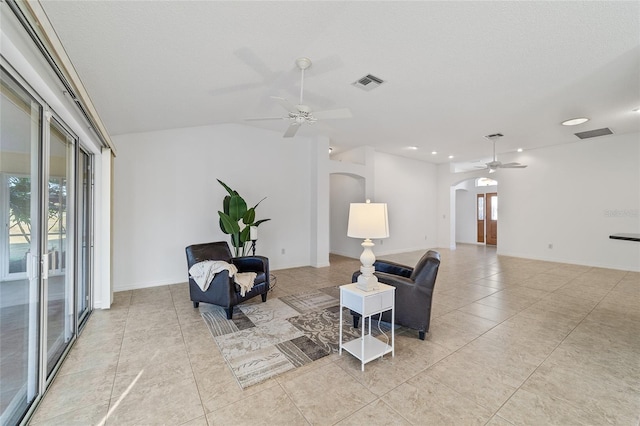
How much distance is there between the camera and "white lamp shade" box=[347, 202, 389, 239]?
96.0 inches

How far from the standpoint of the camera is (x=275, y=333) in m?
2.96

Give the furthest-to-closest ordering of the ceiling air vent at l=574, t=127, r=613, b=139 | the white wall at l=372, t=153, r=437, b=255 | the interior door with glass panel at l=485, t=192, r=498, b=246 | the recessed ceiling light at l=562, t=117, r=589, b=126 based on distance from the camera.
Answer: the interior door with glass panel at l=485, t=192, r=498, b=246, the white wall at l=372, t=153, r=437, b=255, the ceiling air vent at l=574, t=127, r=613, b=139, the recessed ceiling light at l=562, t=117, r=589, b=126

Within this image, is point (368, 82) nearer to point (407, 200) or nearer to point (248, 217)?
point (248, 217)

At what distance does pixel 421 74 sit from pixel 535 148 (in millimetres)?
6126

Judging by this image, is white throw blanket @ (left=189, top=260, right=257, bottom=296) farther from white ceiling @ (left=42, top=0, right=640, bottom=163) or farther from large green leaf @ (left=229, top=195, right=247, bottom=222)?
white ceiling @ (left=42, top=0, right=640, bottom=163)

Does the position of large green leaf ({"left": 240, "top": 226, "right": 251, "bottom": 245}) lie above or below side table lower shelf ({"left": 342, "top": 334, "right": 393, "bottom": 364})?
above

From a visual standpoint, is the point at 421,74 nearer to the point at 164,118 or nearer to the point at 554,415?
the point at 554,415

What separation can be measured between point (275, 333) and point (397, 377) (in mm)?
1404

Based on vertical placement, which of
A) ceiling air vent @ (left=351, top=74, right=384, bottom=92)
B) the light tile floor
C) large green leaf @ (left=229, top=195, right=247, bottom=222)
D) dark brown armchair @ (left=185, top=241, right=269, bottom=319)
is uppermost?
ceiling air vent @ (left=351, top=74, right=384, bottom=92)

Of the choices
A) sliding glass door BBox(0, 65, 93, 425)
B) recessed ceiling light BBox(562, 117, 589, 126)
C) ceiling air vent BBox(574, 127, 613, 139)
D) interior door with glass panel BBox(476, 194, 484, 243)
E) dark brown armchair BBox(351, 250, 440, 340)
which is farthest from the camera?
interior door with glass panel BBox(476, 194, 484, 243)

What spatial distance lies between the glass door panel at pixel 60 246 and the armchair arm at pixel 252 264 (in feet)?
6.32

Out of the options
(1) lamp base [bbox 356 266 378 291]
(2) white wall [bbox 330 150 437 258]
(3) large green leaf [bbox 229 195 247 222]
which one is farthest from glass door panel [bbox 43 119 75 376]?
(2) white wall [bbox 330 150 437 258]

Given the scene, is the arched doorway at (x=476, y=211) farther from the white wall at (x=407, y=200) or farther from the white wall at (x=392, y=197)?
the white wall at (x=392, y=197)

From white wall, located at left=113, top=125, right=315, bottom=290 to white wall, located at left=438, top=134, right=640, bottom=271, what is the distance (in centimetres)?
641
